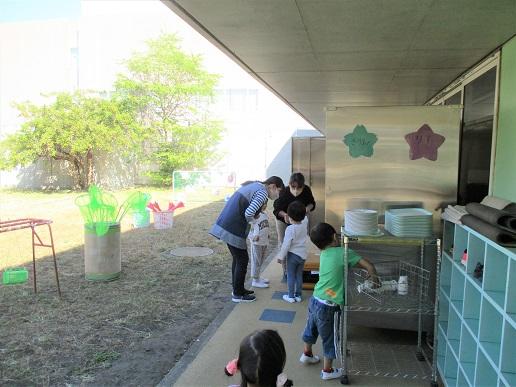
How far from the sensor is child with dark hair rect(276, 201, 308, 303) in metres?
4.71

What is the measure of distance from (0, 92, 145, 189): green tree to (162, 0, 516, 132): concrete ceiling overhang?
15.5 m

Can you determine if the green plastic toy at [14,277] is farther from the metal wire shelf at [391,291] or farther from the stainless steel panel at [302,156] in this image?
the stainless steel panel at [302,156]

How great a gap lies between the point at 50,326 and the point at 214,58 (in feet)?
73.5

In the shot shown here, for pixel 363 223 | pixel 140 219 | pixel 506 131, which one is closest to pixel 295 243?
pixel 363 223

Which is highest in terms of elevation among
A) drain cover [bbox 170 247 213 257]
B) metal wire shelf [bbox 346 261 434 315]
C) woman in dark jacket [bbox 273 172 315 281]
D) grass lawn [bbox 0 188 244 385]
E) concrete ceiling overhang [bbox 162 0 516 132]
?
concrete ceiling overhang [bbox 162 0 516 132]

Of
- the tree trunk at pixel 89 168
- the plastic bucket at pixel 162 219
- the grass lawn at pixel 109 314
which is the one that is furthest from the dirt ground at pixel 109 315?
the tree trunk at pixel 89 168

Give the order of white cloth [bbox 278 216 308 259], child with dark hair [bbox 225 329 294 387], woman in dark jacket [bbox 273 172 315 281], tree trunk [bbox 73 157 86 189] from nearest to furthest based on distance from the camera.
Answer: child with dark hair [bbox 225 329 294 387]
white cloth [bbox 278 216 308 259]
woman in dark jacket [bbox 273 172 315 281]
tree trunk [bbox 73 157 86 189]

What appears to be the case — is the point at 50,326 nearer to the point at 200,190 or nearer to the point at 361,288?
the point at 361,288

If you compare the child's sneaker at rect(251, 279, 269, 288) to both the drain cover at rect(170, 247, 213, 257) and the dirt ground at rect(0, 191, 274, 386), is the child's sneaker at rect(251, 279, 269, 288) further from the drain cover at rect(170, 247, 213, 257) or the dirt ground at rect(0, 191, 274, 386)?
the drain cover at rect(170, 247, 213, 257)

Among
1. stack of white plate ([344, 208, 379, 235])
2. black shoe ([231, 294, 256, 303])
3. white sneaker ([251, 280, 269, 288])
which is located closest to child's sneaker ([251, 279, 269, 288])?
white sneaker ([251, 280, 269, 288])

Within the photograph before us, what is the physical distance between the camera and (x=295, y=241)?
4.96 metres

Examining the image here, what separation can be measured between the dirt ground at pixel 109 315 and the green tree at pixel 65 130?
36.9 feet

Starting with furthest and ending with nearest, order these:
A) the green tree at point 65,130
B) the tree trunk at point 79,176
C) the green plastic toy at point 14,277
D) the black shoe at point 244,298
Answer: the tree trunk at point 79,176
the green tree at point 65,130
the green plastic toy at point 14,277
the black shoe at point 244,298

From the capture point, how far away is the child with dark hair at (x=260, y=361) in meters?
1.69
